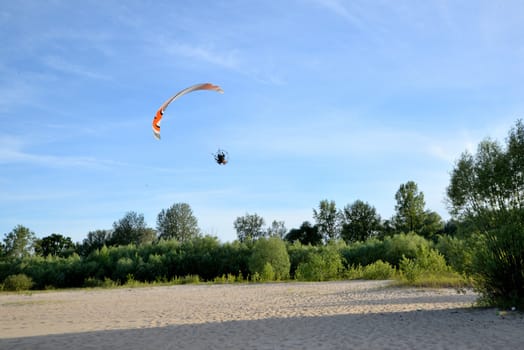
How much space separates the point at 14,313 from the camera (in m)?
14.9

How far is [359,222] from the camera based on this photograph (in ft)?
191

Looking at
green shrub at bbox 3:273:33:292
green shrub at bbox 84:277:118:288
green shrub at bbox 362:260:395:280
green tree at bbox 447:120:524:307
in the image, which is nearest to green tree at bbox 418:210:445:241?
green shrub at bbox 362:260:395:280

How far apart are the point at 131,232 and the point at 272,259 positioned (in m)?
40.9

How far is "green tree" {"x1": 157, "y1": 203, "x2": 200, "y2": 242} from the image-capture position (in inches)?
2518

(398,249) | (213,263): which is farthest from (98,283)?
(398,249)

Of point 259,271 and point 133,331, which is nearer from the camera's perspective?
point 133,331

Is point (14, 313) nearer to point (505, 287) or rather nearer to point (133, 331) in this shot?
point (133, 331)

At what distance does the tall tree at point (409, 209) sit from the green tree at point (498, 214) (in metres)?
38.7

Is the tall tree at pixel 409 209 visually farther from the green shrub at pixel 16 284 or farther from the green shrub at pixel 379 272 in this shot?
the green shrub at pixel 16 284

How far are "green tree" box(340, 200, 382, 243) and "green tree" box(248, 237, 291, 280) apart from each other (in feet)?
99.7

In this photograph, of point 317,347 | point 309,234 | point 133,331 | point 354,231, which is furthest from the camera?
point 309,234

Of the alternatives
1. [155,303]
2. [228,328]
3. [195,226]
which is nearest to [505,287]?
[228,328]

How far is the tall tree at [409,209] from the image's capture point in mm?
49438

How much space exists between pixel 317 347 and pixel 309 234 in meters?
54.8
